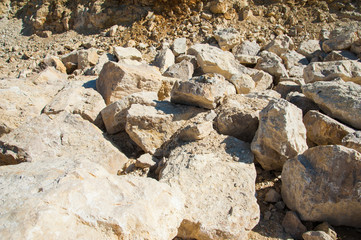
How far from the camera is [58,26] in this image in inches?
347

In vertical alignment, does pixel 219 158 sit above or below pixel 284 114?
below

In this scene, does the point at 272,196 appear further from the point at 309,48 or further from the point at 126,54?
the point at 309,48

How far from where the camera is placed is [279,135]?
2.79 m

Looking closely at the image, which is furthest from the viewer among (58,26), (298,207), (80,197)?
(58,26)

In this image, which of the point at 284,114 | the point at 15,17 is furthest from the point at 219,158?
the point at 15,17

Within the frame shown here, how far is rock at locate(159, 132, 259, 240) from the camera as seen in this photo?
2248 millimetres

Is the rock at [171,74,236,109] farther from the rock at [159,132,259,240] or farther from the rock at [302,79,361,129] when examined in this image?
the rock at [302,79,361,129]

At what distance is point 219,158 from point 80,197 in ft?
5.06

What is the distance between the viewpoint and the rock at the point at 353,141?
106 inches

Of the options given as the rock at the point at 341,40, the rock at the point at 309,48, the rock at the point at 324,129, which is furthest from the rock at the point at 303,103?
the rock at the point at 309,48

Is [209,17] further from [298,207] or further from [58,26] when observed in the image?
[298,207]

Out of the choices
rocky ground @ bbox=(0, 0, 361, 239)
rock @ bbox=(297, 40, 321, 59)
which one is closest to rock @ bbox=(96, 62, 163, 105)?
rocky ground @ bbox=(0, 0, 361, 239)

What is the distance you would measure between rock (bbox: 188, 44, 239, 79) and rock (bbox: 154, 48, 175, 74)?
Answer: 2.52 ft

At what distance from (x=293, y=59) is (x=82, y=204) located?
5.37 meters
